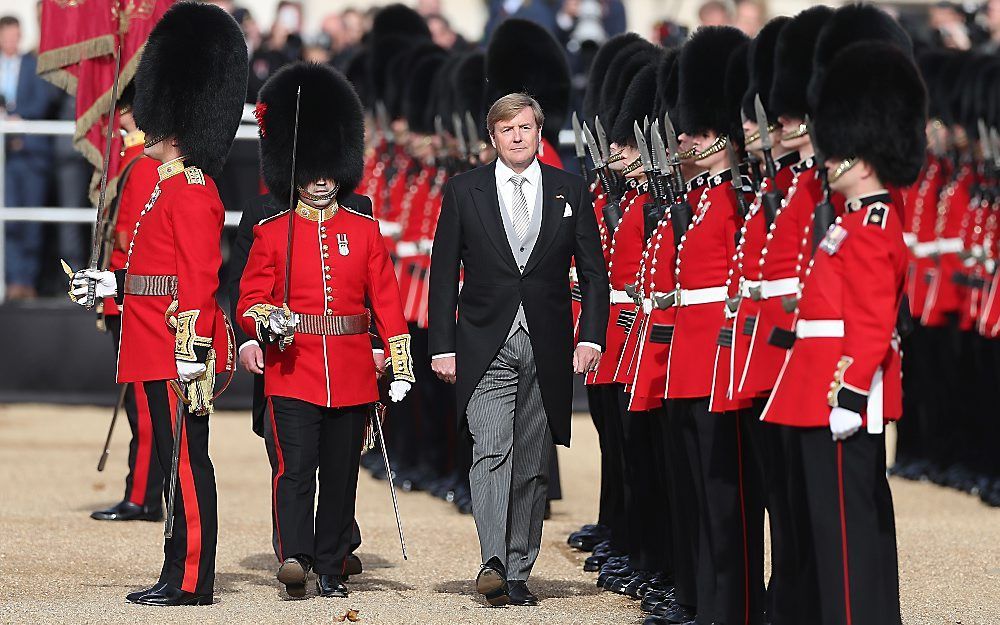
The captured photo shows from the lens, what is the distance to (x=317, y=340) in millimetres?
5789

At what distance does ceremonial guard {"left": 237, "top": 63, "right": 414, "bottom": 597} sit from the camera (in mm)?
5711

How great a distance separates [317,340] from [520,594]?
36.9 inches

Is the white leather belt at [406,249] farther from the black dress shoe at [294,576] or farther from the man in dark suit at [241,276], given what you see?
the black dress shoe at [294,576]

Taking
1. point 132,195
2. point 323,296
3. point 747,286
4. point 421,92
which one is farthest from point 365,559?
point 421,92

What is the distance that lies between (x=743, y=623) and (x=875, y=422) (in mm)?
828

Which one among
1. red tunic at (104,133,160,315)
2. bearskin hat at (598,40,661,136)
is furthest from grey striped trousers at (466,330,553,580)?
red tunic at (104,133,160,315)

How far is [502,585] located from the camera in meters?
5.60

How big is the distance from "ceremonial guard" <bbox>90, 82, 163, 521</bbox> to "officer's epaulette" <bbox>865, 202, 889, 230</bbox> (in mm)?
3182

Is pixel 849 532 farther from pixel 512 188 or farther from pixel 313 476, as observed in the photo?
pixel 313 476

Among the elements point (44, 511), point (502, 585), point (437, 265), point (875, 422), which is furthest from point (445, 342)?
point (44, 511)

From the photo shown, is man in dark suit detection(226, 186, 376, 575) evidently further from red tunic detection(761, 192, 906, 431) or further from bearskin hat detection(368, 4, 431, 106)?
bearskin hat detection(368, 4, 431, 106)

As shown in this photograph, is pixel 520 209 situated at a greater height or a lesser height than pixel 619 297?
greater

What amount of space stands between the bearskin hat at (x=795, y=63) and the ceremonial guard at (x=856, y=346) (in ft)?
1.28

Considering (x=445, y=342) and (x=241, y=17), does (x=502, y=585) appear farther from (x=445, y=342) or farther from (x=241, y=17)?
(x=241, y=17)
